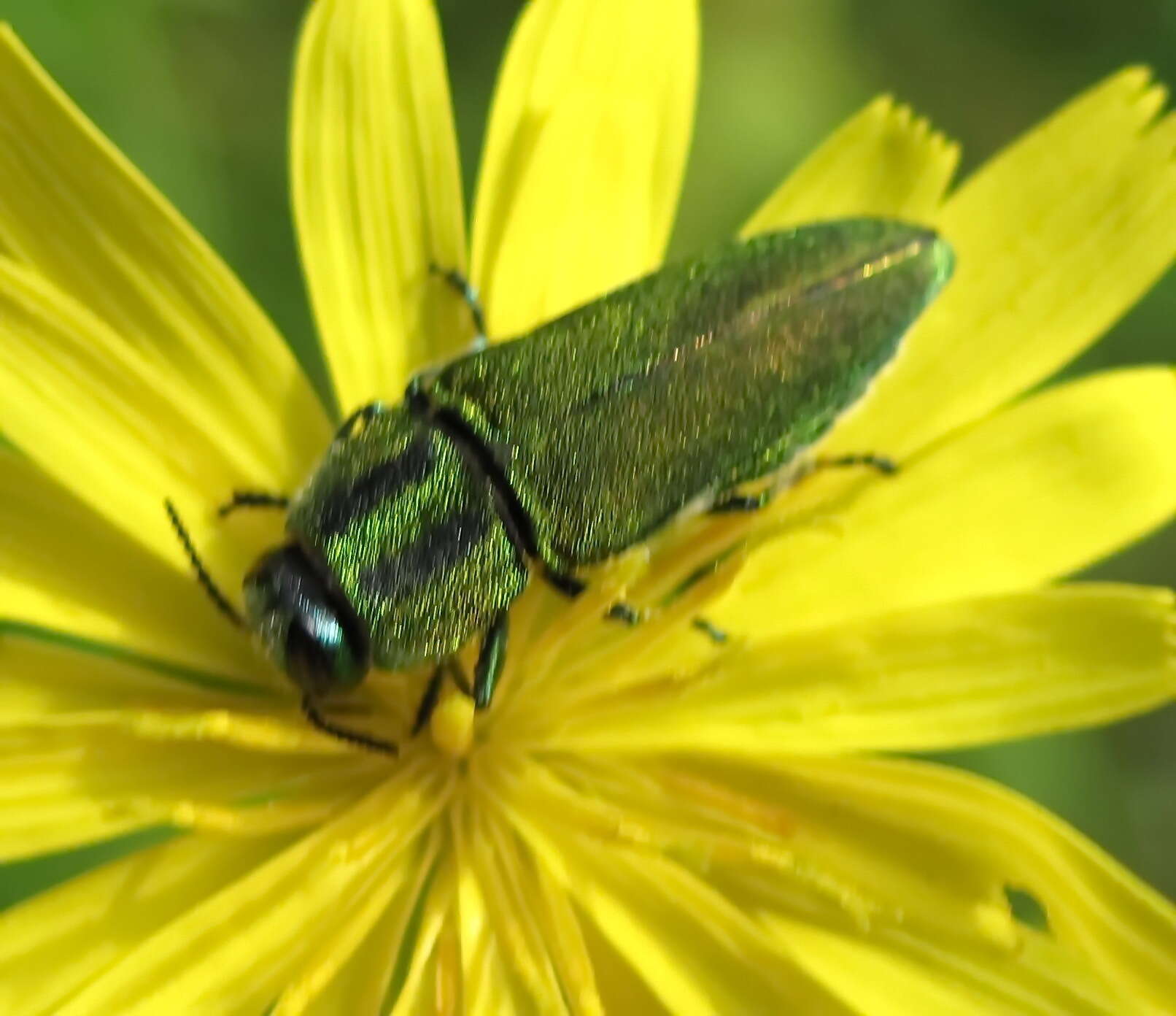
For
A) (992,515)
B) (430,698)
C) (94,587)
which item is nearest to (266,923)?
(430,698)

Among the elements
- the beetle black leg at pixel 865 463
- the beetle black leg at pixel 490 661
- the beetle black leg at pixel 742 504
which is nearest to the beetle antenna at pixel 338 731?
the beetle black leg at pixel 490 661

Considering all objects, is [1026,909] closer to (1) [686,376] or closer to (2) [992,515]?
(2) [992,515]

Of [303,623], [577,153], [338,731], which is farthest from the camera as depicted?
[577,153]

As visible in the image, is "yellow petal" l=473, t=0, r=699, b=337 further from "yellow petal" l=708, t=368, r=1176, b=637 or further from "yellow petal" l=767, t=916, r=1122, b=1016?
"yellow petal" l=767, t=916, r=1122, b=1016

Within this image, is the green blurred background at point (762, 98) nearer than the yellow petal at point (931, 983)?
No

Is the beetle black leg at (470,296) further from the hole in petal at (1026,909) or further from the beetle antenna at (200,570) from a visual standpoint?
the hole in petal at (1026,909)

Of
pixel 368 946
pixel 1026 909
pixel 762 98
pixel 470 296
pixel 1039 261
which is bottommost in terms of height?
pixel 1026 909

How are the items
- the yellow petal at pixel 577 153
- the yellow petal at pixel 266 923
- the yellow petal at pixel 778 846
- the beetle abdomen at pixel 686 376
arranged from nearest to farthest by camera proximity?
1. the yellow petal at pixel 266 923
2. the yellow petal at pixel 778 846
3. the beetle abdomen at pixel 686 376
4. the yellow petal at pixel 577 153
